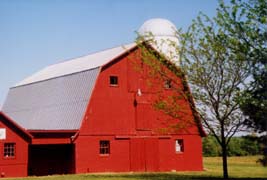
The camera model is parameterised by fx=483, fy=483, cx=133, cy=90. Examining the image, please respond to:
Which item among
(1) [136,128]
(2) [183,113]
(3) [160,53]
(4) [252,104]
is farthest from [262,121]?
(1) [136,128]

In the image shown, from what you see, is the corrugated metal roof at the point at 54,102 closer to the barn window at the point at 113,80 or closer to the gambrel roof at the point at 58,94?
the gambrel roof at the point at 58,94

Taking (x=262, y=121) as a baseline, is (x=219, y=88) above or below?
above

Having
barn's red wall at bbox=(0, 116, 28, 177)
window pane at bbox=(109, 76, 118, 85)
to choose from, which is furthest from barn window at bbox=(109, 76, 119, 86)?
barn's red wall at bbox=(0, 116, 28, 177)

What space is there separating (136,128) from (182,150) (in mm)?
4211

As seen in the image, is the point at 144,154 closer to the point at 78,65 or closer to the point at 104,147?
the point at 104,147

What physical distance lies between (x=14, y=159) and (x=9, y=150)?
0.64 m

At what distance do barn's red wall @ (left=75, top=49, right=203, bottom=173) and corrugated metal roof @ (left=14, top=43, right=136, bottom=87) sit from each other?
3.72 feet

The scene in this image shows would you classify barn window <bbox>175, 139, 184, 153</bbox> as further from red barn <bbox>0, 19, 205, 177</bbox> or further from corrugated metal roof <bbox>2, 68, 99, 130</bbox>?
corrugated metal roof <bbox>2, 68, 99, 130</bbox>

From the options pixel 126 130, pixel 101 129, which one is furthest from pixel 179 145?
pixel 101 129

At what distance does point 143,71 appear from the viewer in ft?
110

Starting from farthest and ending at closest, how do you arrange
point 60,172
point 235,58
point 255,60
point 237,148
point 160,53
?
point 237,148 → point 60,172 → point 160,53 → point 235,58 → point 255,60

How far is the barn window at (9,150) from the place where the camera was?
2970cm

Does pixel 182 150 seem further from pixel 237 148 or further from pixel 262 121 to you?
pixel 237 148

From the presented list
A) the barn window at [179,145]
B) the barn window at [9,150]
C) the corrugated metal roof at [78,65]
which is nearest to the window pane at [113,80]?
the corrugated metal roof at [78,65]
